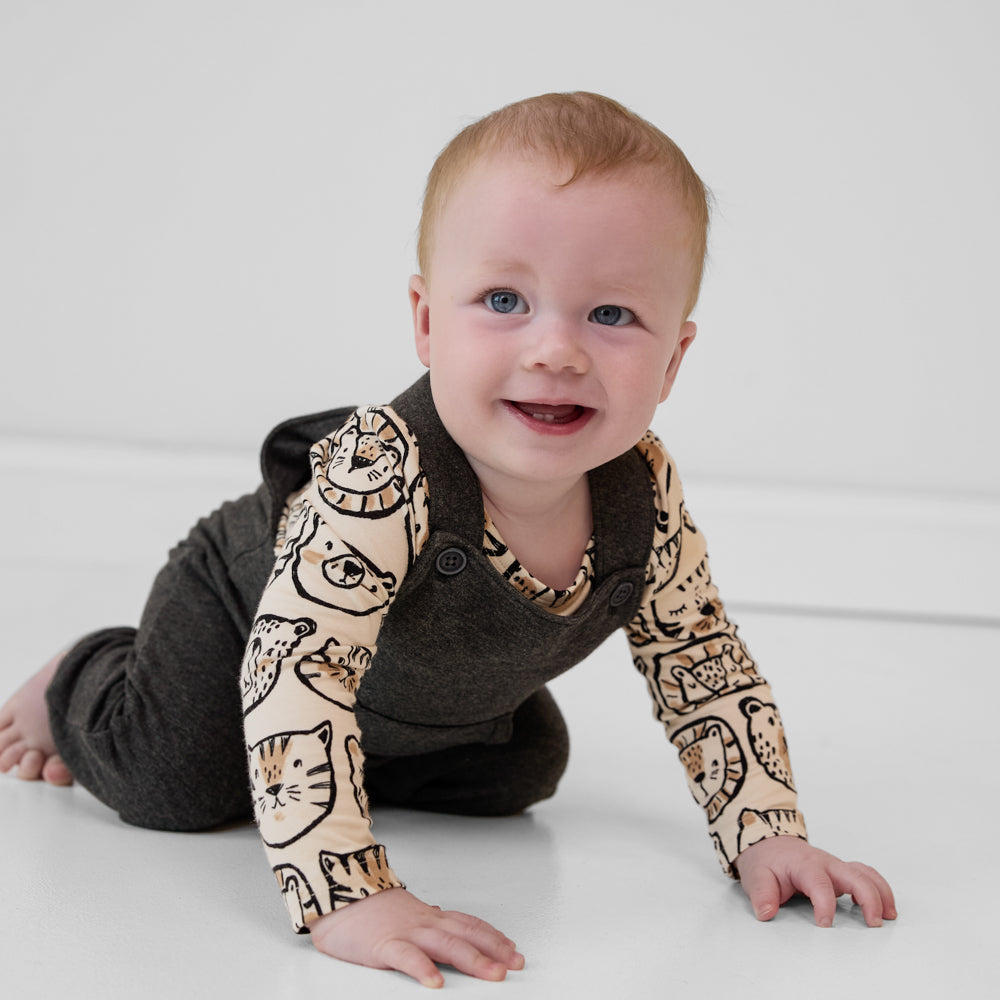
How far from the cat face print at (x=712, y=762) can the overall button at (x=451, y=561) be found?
0.23 m

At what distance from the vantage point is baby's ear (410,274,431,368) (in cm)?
95

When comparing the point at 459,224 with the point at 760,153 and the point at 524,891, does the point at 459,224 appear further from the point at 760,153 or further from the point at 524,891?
the point at 760,153

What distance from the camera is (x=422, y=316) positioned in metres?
0.96

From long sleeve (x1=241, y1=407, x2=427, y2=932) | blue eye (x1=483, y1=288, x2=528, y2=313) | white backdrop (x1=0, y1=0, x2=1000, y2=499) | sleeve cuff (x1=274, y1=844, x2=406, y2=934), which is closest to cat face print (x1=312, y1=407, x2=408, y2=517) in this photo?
long sleeve (x1=241, y1=407, x2=427, y2=932)

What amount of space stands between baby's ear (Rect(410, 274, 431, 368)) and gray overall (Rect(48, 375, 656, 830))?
1.1 inches

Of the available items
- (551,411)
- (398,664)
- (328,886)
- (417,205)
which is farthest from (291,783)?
(417,205)

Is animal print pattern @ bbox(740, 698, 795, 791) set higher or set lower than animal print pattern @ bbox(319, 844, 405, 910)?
higher

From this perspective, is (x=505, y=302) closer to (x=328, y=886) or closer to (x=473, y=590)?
(x=473, y=590)

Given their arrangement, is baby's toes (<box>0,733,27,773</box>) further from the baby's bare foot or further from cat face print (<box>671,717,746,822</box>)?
cat face print (<box>671,717,746,822</box>)

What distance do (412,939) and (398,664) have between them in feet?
0.76

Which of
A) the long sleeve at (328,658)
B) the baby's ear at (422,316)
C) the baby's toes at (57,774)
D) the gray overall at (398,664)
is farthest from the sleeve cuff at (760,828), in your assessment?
the baby's toes at (57,774)

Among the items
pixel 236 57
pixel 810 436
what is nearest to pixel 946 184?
pixel 810 436

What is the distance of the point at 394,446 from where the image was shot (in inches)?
36.3

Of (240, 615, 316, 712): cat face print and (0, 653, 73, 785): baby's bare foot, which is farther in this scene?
(0, 653, 73, 785): baby's bare foot
